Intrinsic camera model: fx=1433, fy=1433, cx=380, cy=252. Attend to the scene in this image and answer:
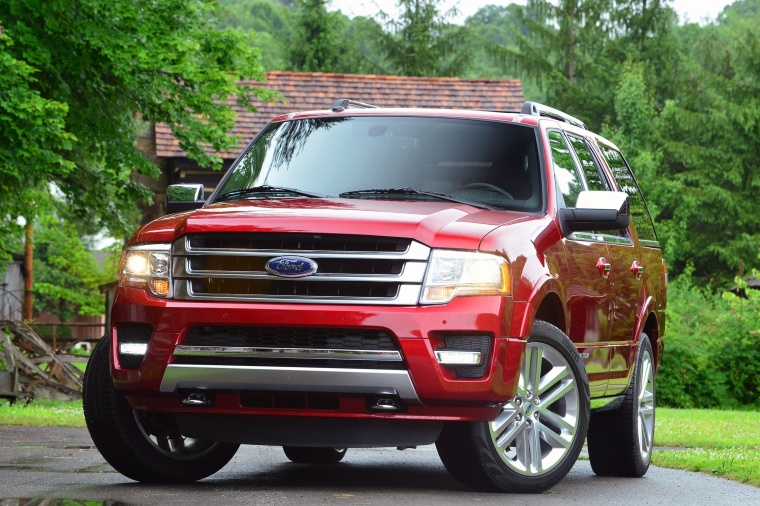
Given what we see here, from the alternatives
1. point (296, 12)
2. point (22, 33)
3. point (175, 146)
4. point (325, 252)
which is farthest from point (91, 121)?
point (296, 12)

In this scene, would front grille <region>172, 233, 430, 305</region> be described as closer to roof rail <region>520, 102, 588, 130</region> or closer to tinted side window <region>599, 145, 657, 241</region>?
roof rail <region>520, 102, 588, 130</region>

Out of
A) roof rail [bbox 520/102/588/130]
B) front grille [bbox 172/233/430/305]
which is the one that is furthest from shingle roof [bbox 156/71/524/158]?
front grille [bbox 172/233/430/305]

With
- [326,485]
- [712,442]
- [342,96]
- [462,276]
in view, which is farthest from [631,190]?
[342,96]

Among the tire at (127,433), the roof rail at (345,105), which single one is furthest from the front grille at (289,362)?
the roof rail at (345,105)

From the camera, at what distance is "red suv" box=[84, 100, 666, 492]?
670cm

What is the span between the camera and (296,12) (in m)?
53.0

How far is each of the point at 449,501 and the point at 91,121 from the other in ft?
53.9

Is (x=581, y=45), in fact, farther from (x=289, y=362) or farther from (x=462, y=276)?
(x=289, y=362)

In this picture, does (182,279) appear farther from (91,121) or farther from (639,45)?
(639,45)

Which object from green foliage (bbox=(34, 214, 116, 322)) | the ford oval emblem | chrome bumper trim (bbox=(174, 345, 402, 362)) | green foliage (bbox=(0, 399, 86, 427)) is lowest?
green foliage (bbox=(34, 214, 116, 322))

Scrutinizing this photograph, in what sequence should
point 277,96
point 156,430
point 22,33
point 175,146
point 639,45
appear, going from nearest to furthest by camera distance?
A: point 156,430, point 22,33, point 277,96, point 175,146, point 639,45

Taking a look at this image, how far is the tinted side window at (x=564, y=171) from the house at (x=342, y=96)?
25.2 meters

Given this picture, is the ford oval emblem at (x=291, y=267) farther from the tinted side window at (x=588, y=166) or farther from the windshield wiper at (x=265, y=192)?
the tinted side window at (x=588, y=166)

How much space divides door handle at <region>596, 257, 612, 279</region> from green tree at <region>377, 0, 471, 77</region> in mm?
47582
